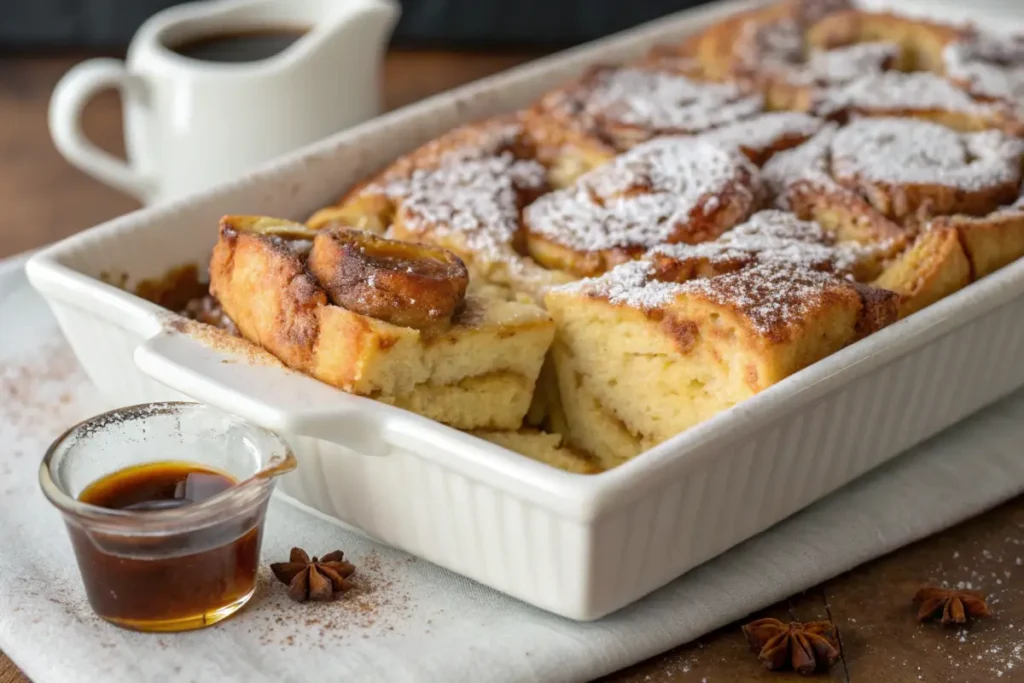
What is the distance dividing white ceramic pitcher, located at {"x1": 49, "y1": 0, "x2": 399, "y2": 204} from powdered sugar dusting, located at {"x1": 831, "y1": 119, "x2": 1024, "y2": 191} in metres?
0.94

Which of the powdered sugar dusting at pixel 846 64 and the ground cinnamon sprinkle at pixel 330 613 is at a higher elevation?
the powdered sugar dusting at pixel 846 64

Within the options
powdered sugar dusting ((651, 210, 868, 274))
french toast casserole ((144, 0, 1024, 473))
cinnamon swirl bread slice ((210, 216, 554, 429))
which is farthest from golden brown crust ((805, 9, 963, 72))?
cinnamon swirl bread slice ((210, 216, 554, 429))

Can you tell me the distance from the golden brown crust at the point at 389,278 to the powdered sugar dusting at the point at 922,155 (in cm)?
70

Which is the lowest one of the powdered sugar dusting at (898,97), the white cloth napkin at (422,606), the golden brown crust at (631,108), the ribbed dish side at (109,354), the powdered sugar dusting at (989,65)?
the white cloth napkin at (422,606)

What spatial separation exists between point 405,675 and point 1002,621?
2.28 feet

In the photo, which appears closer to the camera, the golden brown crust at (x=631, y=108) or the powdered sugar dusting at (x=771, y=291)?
the powdered sugar dusting at (x=771, y=291)

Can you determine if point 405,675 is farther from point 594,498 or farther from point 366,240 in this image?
point 366,240

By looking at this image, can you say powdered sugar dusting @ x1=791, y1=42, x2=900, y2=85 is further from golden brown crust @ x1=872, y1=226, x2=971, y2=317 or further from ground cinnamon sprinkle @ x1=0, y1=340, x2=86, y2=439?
ground cinnamon sprinkle @ x1=0, y1=340, x2=86, y2=439

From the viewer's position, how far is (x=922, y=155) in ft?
6.89

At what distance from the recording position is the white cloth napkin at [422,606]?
149cm

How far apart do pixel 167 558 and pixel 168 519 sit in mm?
59

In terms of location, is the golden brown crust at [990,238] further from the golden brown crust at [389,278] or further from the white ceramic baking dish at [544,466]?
the golden brown crust at [389,278]

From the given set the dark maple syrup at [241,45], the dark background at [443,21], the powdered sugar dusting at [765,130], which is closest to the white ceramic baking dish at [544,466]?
the powdered sugar dusting at [765,130]

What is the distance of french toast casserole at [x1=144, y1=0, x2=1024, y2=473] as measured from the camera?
1.64 meters
